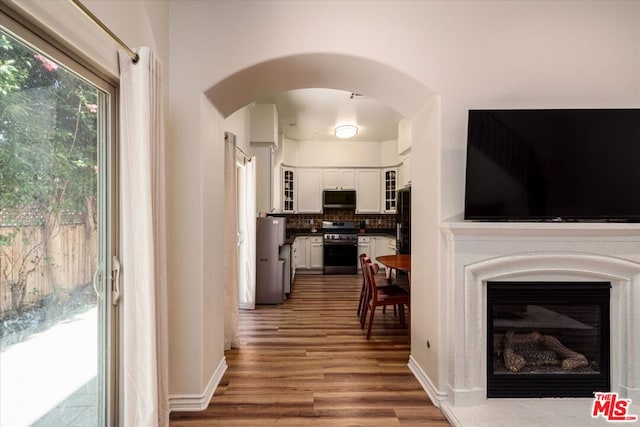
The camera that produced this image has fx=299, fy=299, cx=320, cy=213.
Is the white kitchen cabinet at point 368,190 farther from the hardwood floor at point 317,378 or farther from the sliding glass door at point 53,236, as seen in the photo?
the sliding glass door at point 53,236

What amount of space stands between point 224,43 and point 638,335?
3.61 m

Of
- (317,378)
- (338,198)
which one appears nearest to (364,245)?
(338,198)

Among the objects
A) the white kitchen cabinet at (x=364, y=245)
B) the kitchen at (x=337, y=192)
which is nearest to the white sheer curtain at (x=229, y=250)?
the kitchen at (x=337, y=192)

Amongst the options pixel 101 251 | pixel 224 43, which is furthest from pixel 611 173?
pixel 101 251

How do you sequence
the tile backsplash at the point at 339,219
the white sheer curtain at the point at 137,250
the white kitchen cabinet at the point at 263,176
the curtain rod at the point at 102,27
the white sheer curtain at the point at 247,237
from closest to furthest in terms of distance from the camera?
the curtain rod at the point at 102,27 < the white sheer curtain at the point at 137,250 < the white sheer curtain at the point at 247,237 < the white kitchen cabinet at the point at 263,176 < the tile backsplash at the point at 339,219

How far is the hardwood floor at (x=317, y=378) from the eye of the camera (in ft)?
6.73

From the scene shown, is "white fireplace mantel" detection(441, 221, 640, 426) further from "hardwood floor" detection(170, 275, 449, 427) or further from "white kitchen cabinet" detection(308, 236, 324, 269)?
"white kitchen cabinet" detection(308, 236, 324, 269)

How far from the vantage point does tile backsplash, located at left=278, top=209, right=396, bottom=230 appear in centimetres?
738

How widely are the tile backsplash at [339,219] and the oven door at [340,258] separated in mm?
719

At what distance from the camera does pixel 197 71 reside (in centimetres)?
214

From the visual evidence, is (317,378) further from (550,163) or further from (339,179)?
(339,179)

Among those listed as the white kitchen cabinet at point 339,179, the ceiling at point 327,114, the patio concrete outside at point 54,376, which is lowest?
the patio concrete outside at point 54,376

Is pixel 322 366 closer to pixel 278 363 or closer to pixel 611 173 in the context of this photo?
pixel 278 363

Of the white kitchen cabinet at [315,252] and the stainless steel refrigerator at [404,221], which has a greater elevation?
the stainless steel refrigerator at [404,221]
